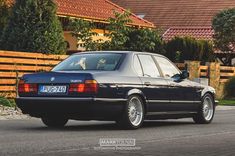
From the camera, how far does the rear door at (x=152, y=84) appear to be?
1292cm

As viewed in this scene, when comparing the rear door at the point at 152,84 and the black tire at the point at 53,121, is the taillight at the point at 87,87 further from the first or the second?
the black tire at the point at 53,121

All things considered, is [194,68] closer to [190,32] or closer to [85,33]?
[85,33]

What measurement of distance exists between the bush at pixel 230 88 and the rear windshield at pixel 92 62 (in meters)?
20.3

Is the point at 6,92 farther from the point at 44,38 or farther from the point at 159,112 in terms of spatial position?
the point at 159,112

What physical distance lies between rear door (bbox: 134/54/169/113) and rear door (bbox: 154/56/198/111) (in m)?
0.19

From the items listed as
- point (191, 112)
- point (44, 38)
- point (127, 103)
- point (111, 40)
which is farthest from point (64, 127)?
point (111, 40)

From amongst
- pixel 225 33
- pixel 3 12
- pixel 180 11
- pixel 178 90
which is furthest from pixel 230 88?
pixel 180 11

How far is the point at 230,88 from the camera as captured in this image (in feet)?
108

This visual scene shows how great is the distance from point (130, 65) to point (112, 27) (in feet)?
52.2

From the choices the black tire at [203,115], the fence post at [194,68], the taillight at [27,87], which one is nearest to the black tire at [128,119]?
the taillight at [27,87]

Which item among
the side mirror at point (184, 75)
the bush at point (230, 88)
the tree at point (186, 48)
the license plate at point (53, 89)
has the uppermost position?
the tree at point (186, 48)

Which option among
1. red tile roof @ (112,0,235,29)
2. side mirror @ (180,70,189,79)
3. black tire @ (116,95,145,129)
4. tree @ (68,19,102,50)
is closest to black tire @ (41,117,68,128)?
black tire @ (116,95,145,129)

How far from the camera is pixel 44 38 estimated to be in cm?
2384

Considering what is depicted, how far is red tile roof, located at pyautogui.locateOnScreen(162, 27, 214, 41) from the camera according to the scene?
5100cm
